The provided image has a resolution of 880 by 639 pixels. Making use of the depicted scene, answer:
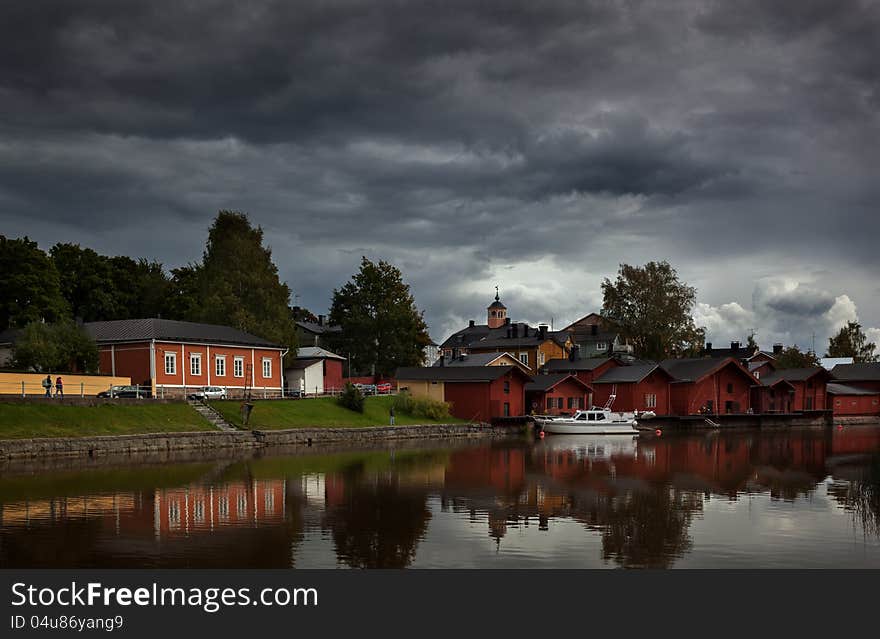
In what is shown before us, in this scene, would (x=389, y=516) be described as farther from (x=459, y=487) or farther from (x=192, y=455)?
(x=192, y=455)

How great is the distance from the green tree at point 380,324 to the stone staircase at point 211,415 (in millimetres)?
37598

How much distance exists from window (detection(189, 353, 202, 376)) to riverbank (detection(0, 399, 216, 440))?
8.51m

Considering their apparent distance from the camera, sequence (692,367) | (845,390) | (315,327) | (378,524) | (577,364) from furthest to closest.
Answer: (315,327), (845,390), (577,364), (692,367), (378,524)

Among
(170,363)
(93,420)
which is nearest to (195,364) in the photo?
(170,363)

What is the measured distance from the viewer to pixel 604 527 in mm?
23766

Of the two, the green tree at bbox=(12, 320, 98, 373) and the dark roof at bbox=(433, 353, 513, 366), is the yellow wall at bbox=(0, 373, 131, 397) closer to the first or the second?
the green tree at bbox=(12, 320, 98, 373)

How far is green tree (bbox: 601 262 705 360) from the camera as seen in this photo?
3856 inches

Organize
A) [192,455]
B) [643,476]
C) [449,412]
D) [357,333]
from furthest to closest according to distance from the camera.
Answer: [357,333], [449,412], [192,455], [643,476]

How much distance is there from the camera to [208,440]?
169ft

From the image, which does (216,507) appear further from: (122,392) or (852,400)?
(852,400)

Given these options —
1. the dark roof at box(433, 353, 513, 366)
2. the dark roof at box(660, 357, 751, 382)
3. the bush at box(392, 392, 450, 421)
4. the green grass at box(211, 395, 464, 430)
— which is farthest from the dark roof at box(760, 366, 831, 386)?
the green grass at box(211, 395, 464, 430)

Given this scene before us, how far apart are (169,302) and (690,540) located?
73.1 metres

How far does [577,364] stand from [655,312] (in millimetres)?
12524
